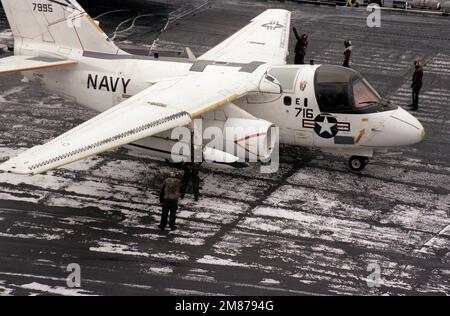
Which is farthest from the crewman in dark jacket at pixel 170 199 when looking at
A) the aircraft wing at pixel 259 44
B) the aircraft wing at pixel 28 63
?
the aircraft wing at pixel 259 44

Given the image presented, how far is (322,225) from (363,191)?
2.69 meters

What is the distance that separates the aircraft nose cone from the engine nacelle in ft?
9.62

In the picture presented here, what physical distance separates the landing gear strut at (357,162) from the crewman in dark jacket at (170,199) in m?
6.42

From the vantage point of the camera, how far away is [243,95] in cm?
2302

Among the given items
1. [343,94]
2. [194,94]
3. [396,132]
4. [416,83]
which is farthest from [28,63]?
[416,83]

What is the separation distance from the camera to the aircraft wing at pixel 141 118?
17.6 m

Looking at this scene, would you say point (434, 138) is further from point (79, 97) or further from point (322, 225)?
point (79, 97)

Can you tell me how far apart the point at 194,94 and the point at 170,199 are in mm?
3910

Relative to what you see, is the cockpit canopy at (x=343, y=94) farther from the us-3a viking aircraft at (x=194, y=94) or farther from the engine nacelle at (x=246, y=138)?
the engine nacelle at (x=246, y=138)

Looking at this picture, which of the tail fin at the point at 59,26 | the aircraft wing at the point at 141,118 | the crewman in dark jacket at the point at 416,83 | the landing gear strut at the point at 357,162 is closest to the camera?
the aircraft wing at the point at 141,118

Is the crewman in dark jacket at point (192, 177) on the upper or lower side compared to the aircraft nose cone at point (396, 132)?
lower

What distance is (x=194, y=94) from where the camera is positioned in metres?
22.2

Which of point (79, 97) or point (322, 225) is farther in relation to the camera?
point (79, 97)
